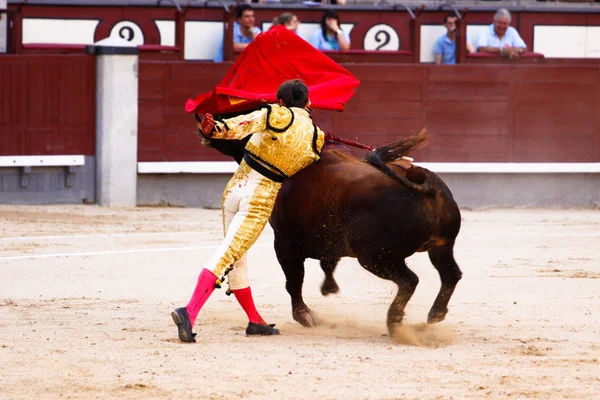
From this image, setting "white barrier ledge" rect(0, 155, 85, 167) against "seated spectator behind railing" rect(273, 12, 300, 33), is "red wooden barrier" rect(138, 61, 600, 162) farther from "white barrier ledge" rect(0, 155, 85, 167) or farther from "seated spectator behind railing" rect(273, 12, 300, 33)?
"seated spectator behind railing" rect(273, 12, 300, 33)

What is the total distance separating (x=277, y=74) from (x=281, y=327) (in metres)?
1.12

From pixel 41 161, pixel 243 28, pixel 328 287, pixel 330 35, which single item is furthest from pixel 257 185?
pixel 330 35

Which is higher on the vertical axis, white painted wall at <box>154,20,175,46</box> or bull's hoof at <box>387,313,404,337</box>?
white painted wall at <box>154,20,175,46</box>

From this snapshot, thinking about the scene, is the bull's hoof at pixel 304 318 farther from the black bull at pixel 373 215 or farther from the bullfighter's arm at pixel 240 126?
the bullfighter's arm at pixel 240 126

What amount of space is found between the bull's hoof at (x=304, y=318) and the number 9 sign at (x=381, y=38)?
22.9 ft

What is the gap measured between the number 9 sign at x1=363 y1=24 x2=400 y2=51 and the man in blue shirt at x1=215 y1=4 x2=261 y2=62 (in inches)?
50.6

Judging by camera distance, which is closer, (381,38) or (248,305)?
(248,305)

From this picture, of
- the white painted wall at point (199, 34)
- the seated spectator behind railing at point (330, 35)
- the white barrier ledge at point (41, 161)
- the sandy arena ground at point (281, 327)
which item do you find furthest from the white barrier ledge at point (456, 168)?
the sandy arena ground at point (281, 327)

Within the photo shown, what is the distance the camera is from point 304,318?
5305mm

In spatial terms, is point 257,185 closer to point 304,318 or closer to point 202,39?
point 304,318

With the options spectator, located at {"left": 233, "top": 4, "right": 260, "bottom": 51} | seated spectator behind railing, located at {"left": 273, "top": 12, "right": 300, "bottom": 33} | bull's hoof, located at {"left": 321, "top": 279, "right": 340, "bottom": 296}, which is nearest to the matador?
bull's hoof, located at {"left": 321, "top": 279, "right": 340, "bottom": 296}

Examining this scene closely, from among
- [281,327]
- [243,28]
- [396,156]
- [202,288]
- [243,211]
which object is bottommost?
[281,327]

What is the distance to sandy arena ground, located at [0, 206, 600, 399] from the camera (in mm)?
4074

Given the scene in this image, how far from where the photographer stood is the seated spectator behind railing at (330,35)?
1113cm
